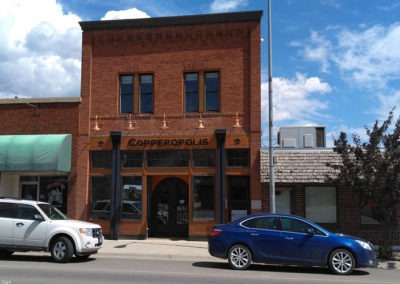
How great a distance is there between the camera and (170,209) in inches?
773

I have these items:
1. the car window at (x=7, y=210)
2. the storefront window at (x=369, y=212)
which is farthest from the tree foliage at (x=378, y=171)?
the car window at (x=7, y=210)

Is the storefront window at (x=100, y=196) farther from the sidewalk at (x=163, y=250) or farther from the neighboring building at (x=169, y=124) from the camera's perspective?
the sidewalk at (x=163, y=250)

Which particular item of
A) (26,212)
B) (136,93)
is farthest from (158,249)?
(136,93)

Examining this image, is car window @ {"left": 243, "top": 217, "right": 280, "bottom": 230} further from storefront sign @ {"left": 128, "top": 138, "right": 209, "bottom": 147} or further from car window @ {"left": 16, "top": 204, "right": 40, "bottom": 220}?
storefront sign @ {"left": 128, "top": 138, "right": 209, "bottom": 147}

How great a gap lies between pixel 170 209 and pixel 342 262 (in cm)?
932

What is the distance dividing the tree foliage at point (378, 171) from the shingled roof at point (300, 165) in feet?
6.26

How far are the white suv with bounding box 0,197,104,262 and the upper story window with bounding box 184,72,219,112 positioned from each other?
7.65m

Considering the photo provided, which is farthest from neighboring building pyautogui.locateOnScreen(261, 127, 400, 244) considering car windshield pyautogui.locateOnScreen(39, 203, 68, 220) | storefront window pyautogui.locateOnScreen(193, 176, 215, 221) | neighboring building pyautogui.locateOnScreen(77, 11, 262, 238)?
car windshield pyautogui.locateOnScreen(39, 203, 68, 220)

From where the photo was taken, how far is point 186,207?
19.5 metres

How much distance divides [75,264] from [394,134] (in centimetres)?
1091

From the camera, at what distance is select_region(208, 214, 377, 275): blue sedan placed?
38.7 feet

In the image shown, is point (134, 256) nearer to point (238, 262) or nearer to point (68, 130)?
point (238, 262)

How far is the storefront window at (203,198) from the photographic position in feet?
60.4

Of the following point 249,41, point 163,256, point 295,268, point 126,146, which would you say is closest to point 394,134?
point 295,268
